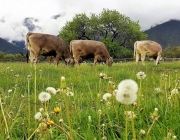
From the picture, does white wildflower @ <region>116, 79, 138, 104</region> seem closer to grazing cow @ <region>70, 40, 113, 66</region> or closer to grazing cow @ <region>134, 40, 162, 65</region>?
grazing cow @ <region>70, 40, 113, 66</region>

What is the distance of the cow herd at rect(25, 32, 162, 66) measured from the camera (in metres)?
17.7

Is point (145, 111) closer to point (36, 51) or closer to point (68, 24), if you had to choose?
point (36, 51)

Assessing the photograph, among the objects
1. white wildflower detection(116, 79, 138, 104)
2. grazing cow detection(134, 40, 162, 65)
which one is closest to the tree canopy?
grazing cow detection(134, 40, 162, 65)

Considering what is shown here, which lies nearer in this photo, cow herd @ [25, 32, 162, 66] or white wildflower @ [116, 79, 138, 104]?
white wildflower @ [116, 79, 138, 104]

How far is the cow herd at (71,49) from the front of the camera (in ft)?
58.0

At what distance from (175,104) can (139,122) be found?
550 millimetres

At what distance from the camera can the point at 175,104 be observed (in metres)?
3.33

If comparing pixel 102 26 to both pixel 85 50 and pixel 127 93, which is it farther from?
pixel 127 93

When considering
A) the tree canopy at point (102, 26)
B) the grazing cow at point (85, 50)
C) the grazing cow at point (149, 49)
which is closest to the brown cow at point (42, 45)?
the grazing cow at point (85, 50)

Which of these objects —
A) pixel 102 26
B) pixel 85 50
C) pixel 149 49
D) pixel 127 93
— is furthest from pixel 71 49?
pixel 102 26

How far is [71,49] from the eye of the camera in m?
21.1

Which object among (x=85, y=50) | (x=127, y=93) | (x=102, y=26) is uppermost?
(x=102, y=26)

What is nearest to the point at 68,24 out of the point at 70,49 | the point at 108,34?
the point at 108,34

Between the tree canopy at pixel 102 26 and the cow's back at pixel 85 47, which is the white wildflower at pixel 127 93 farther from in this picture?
the tree canopy at pixel 102 26
